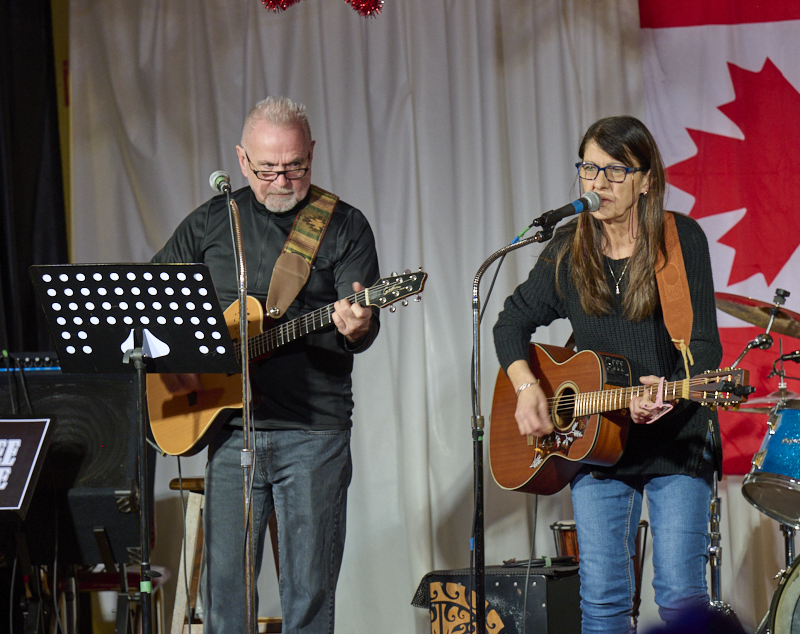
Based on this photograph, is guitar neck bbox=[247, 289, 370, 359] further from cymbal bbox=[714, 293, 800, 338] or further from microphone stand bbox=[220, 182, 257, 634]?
cymbal bbox=[714, 293, 800, 338]

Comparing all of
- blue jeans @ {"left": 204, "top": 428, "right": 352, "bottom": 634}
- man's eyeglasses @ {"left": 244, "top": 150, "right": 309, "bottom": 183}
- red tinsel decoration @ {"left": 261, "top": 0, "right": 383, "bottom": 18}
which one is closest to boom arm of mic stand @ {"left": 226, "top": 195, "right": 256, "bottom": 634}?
blue jeans @ {"left": 204, "top": 428, "right": 352, "bottom": 634}

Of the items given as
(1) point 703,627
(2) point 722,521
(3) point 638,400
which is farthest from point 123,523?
(2) point 722,521

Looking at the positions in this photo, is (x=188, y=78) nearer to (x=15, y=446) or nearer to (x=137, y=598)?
(x=15, y=446)

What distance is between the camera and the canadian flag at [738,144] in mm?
3951

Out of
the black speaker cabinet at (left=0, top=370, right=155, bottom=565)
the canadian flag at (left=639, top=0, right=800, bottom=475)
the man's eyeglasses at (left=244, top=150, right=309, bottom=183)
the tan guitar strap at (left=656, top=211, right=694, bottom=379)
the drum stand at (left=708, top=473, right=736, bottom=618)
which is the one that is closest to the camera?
the tan guitar strap at (left=656, top=211, right=694, bottom=379)

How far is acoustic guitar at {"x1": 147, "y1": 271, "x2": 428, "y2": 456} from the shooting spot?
2.45 m

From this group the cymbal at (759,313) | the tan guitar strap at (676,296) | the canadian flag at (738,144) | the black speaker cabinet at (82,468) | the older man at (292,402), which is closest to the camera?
the tan guitar strap at (676,296)

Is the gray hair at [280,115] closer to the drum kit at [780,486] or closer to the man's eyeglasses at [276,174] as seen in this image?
the man's eyeglasses at [276,174]

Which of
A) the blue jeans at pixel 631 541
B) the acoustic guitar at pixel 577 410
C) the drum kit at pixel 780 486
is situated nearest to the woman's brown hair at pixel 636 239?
the acoustic guitar at pixel 577 410

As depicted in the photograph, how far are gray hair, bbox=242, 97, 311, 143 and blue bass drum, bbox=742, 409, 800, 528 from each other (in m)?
1.86

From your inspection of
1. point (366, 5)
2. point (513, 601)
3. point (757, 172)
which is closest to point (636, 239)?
point (513, 601)

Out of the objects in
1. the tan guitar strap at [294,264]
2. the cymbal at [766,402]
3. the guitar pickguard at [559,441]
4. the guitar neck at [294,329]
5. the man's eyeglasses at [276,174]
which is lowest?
the guitar pickguard at [559,441]

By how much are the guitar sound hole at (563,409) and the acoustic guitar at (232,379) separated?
0.61 metres

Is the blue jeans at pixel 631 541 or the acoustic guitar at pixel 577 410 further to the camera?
the blue jeans at pixel 631 541
